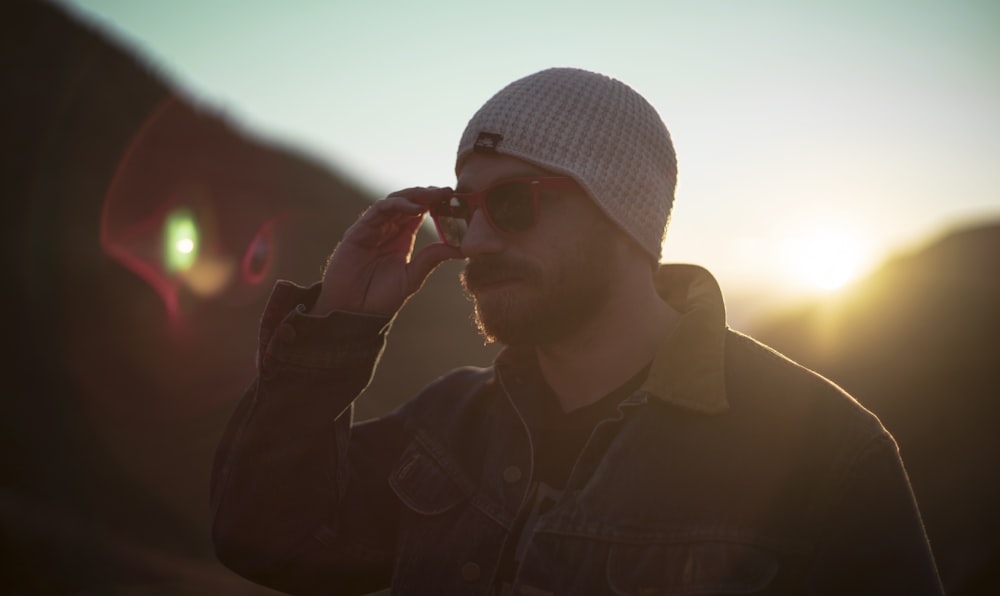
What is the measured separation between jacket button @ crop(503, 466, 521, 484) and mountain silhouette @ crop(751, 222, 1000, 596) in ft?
23.4

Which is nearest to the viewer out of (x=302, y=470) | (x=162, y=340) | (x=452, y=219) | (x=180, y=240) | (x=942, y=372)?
(x=302, y=470)

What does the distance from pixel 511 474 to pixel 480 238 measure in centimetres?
109

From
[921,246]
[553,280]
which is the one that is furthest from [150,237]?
[921,246]

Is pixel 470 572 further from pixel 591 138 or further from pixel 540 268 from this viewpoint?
pixel 591 138

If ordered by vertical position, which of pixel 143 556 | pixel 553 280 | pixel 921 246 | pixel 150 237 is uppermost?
pixel 921 246

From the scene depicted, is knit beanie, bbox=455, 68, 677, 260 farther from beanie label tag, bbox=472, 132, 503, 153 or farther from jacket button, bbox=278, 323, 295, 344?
jacket button, bbox=278, 323, 295, 344

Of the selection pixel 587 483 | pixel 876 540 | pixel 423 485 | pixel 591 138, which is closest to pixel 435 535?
pixel 423 485

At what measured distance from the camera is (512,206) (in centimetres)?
314

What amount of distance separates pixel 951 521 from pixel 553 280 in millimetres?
7619

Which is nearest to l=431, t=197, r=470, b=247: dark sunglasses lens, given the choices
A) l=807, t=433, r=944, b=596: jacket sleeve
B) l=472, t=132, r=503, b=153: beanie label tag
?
l=472, t=132, r=503, b=153: beanie label tag

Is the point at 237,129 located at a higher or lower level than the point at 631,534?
higher

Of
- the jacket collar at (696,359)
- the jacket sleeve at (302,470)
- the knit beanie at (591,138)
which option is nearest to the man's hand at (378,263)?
the jacket sleeve at (302,470)

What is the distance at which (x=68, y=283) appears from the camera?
11742 millimetres

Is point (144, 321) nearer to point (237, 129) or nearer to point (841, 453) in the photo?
point (237, 129)
